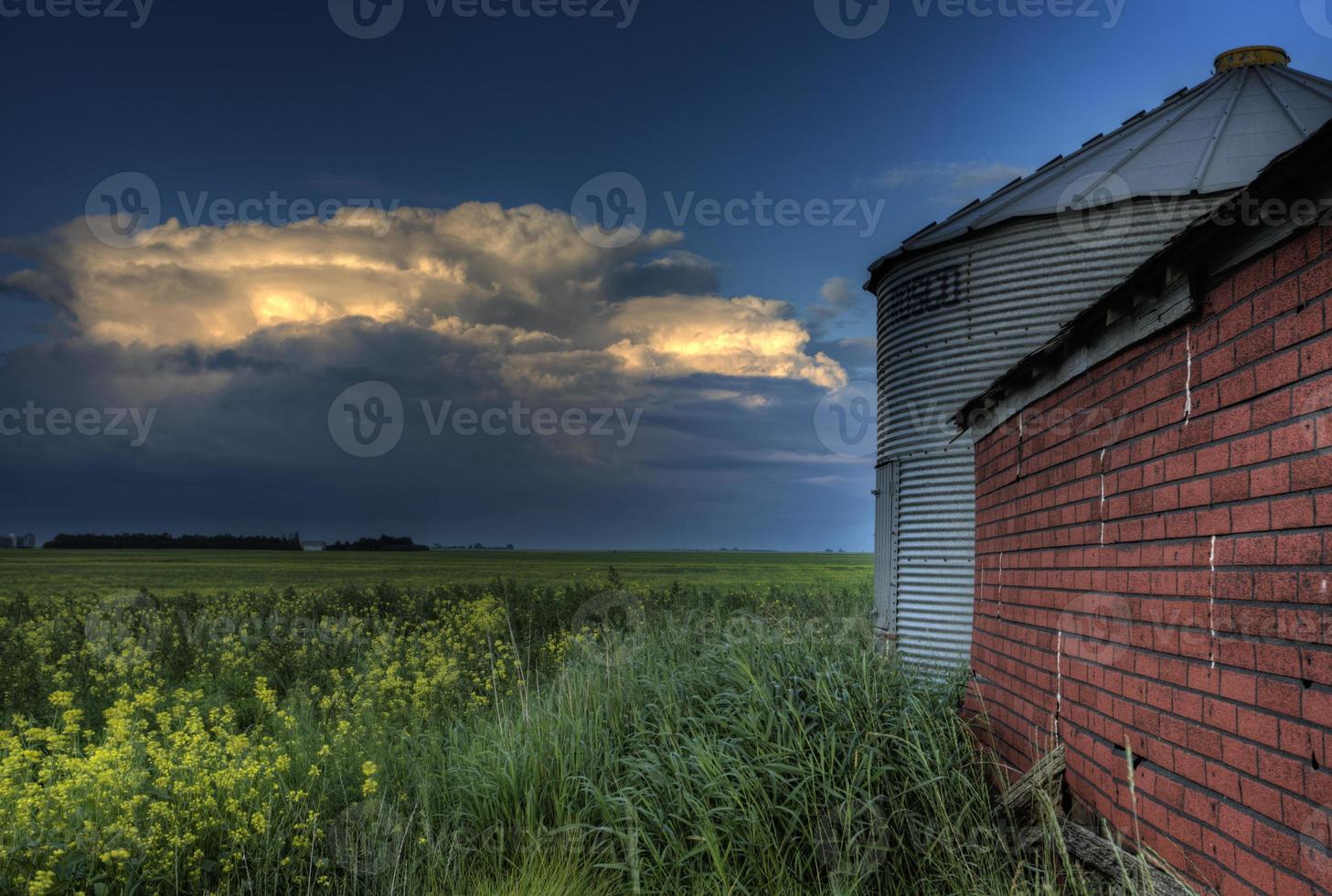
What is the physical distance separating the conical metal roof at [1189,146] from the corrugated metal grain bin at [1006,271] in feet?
0.06

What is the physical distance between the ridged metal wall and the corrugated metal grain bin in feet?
0.05

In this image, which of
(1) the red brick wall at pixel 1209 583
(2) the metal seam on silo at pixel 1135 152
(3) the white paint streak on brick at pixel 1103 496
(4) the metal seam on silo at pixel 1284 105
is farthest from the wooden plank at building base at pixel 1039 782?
(4) the metal seam on silo at pixel 1284 105

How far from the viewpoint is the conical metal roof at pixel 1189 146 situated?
884cm

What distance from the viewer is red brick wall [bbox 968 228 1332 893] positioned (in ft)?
9.05

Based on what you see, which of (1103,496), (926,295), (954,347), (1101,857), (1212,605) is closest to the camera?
(1212,605)

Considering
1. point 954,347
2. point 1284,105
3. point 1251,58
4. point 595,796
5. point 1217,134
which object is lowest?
point 595,796

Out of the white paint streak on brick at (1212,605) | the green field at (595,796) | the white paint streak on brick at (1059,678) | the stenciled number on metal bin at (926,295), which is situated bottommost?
the green field at (595,796)

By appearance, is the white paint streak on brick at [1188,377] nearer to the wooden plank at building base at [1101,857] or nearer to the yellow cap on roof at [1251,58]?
the wooden plank at building base at [1101,857]

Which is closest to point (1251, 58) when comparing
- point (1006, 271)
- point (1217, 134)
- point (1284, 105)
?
point (1284, 105)

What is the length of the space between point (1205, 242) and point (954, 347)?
23.2 ft

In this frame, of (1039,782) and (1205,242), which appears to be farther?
(1039,782)

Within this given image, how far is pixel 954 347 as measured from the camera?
10.3 m

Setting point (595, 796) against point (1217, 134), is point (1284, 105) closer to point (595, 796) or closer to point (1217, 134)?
point (1217, 134)

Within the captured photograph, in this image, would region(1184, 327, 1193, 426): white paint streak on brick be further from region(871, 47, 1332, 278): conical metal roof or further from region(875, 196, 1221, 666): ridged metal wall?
region(871, 47, 1332, 278): conical metal roof
